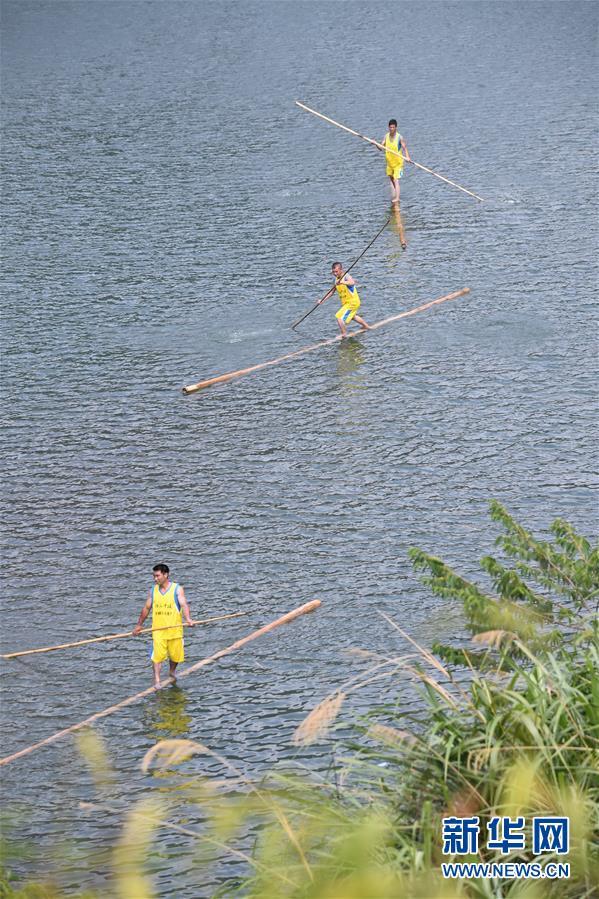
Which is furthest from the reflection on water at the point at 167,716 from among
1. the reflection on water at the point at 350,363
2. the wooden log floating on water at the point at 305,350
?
the reflection on water at the point at 350,363

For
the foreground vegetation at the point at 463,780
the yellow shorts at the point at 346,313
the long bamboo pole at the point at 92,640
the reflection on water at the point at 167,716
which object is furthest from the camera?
the yellow shorts at the point at 346,313

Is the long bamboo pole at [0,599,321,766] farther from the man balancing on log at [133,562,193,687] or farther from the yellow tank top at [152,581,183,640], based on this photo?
the yellow tank top at [152,581,183,640]

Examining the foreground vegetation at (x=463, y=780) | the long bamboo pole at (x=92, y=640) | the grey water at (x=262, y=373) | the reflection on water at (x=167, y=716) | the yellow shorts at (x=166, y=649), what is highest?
the grey water at (x=262, y=373)

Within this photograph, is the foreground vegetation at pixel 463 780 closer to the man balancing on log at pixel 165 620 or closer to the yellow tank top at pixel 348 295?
the man balancing on log at pixel 165 620

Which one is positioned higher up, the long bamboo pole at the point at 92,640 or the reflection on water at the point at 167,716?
the long bamboo pole at the point at 92,640

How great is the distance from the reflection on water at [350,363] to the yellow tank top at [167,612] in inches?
368

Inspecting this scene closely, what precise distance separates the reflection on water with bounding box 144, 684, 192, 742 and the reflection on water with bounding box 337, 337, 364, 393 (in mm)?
10257

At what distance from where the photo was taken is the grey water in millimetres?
17766

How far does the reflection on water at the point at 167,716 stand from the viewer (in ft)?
Result: 54.8

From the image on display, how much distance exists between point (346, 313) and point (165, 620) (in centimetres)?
1276

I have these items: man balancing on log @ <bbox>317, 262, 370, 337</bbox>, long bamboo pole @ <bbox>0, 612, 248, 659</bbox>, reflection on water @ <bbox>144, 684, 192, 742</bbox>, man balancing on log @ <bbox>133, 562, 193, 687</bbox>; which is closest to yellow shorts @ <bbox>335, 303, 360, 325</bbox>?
man balancing on log @ <bbox>317, 262, 370, 337</bbox>

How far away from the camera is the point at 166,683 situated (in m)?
17.7

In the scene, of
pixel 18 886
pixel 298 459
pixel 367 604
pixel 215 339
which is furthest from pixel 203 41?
pixel 18 886

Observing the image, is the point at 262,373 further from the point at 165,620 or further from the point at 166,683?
the point at 166,683
